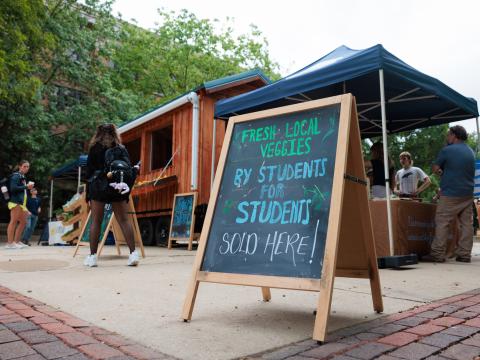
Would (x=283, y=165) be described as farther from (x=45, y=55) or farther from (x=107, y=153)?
(x=45, y=55)

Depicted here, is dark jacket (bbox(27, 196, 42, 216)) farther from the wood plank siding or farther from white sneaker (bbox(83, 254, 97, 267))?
white sneaker (bbox(83, 254, 97, 267))

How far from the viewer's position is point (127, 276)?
447 centimetres

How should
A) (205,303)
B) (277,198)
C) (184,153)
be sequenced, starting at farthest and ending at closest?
(184,153) → (205,303) → (277,198)

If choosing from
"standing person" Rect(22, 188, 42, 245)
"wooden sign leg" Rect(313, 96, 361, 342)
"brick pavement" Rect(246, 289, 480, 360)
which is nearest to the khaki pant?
"brick pavement" Rect(246, 289, 480, 360)

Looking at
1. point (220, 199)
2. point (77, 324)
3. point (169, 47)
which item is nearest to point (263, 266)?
point (220, 199)

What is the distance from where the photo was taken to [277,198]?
108 inches

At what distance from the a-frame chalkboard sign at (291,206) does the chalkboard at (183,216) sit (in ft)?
17.9

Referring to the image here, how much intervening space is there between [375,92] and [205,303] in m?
5.57

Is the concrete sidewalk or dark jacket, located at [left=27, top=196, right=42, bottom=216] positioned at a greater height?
dark jacket, located at [left=27, top=196, right=42, bottom=216]

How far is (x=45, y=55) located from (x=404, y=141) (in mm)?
20658

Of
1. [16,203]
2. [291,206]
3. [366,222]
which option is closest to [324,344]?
[291,206]

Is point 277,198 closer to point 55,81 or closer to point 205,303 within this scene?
point 205,303

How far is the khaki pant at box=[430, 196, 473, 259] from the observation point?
5.92m

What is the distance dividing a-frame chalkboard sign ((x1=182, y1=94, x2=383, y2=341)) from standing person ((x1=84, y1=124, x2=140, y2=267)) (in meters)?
2.55
